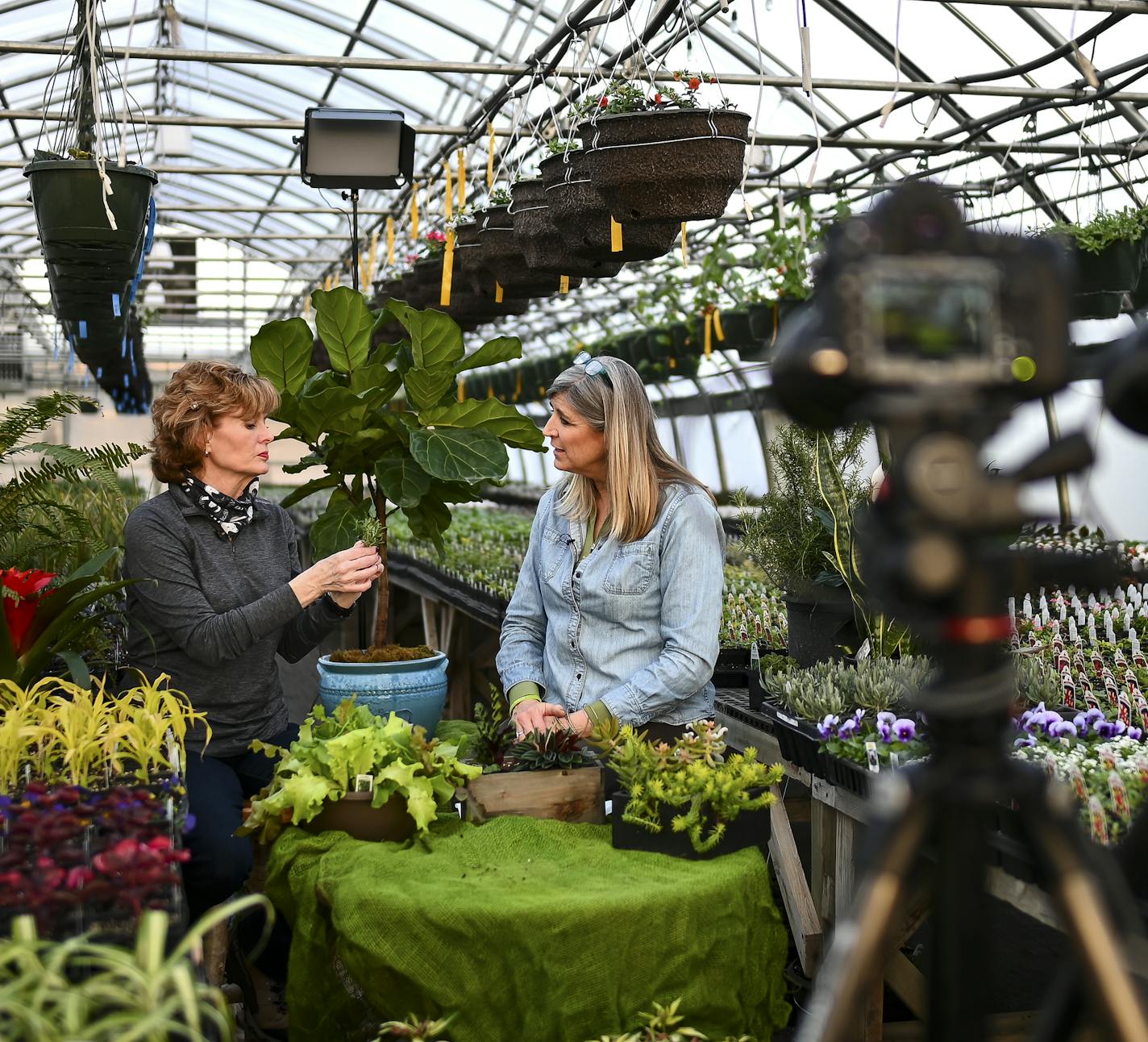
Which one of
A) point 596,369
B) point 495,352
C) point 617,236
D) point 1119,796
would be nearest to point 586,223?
point 617,236

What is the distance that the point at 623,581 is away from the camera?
275cm

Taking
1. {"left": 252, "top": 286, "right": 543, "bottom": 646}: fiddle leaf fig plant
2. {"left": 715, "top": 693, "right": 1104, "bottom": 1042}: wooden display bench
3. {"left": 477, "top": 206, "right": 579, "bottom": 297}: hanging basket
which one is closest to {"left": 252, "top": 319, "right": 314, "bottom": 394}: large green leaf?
{"left": 252, "top": 286, "right": 543, "bottom": 646}: fiddle leaf fig plant

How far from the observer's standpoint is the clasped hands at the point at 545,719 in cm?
261

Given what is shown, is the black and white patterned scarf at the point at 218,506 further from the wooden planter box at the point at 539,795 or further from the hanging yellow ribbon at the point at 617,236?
the hanging yellow ribbon at the point at 617,236

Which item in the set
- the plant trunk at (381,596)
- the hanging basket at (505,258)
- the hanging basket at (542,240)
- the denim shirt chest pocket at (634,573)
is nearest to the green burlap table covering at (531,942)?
the denim shirt chest pocket at (634,573)

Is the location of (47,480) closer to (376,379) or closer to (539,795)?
(376,379)

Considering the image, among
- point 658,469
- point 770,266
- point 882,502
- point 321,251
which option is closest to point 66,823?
point 882,502

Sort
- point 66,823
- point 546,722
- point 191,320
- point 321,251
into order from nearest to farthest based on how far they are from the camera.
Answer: point 66,823 < point 546,722 < point 321,251 < point 191,320

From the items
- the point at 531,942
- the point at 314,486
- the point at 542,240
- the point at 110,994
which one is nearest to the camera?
the point at 110,994

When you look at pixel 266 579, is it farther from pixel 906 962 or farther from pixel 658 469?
pixel 906 962

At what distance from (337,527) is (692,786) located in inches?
58.6

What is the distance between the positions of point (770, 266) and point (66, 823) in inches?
228

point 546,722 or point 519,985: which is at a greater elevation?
point 546,722

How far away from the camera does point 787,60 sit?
22.3 feet
